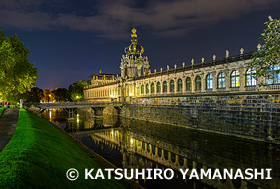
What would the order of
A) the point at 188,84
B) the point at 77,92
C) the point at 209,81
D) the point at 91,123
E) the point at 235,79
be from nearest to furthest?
1. the point at 235,79
2. the point at 209,81
3. the point at 188,84
4. the point at 91,123
5. the point at 77,92

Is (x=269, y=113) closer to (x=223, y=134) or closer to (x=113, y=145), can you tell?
(x=223, y=134)

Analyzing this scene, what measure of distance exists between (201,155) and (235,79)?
19.0 m

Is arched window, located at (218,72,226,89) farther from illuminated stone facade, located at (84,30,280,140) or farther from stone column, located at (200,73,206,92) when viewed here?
stone column, located at (200,73,206,92)

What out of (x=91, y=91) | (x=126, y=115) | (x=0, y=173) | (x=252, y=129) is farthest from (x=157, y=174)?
(x=91, y=91)

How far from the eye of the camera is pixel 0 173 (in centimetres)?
712

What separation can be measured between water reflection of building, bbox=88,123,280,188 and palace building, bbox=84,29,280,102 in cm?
862

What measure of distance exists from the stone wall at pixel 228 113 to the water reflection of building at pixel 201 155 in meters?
3.06

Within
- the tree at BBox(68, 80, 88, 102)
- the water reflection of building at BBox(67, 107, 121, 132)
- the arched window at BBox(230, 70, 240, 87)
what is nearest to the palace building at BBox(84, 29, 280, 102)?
the arched window at BBox(230, 70, 240, 87)

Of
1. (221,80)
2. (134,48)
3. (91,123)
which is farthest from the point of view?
(134,48)

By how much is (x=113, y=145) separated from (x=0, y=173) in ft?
70.0

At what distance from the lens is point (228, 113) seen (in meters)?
31.7

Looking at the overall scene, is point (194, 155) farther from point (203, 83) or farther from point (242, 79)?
point (203, 83)

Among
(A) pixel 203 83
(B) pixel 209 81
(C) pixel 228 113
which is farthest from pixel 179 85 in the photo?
(C) pixel 228 113

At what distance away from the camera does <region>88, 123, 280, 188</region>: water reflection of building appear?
53.0ft
